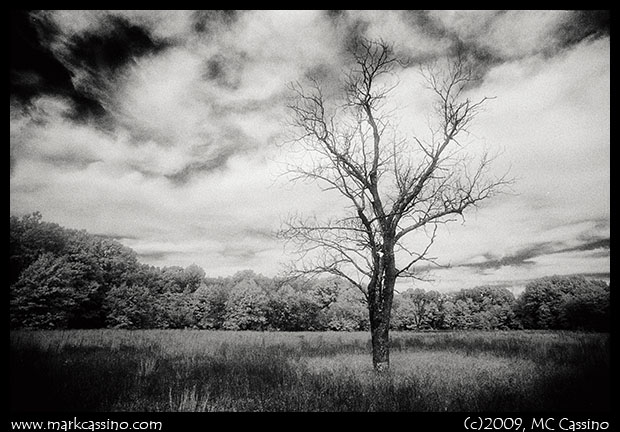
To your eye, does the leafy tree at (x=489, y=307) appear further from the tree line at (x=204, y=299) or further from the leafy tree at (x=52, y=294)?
the leafy tree at (x=52, y=294)

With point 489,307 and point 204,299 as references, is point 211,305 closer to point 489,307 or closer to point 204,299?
point 204,299

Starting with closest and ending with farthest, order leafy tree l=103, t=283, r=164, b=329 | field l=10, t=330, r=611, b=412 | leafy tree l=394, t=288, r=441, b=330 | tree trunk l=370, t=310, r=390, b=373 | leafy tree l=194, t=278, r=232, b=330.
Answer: field l=10, t=330, r=611, b=412 → tree trunk l=370, t=310, r=390, b=373 → leafy tree l=103, t=283, r=164, b=329 → leafy tree l=194, t=278, r=232, b=330 → leafy tree l=394, t=288, r=441, b=330

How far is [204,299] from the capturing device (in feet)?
161

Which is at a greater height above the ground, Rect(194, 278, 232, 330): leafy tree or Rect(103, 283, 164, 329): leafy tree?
Rect(103, 283, 164, 329): leafy tree

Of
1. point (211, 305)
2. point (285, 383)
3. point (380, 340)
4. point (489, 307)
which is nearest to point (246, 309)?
point (211, 305)

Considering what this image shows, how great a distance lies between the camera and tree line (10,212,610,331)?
2045cm

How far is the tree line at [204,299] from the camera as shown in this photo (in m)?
20.5

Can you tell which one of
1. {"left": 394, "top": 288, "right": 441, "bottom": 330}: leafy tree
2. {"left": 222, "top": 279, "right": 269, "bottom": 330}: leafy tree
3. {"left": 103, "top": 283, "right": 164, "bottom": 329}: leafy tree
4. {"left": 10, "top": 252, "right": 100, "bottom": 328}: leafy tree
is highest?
{"left": 10, "top": 252, "right": 100, "bottom": 328}: leafy tree

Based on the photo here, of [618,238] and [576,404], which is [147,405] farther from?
[618,238]

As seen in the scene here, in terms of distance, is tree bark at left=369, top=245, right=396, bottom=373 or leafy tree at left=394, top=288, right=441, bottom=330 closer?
tree bark at left=369, top=245, right=396, bottom=373

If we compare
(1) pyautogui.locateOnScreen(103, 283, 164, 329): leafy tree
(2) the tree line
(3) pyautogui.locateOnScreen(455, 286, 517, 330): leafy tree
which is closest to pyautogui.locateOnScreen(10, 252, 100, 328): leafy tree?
(2) the tree line

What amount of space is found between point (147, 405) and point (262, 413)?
6.60 feet

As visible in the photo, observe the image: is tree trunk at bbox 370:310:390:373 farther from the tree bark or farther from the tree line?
the tree line

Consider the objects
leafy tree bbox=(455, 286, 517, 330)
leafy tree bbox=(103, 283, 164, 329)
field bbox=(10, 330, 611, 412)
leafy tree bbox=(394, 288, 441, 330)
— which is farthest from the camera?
leafy tree bbox=(394, 288, 441, 330)
